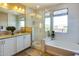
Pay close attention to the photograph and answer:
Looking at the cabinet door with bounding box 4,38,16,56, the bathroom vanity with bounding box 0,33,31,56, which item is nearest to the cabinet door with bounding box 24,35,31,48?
the bathroom vanity with bounding box 0,33,31,56

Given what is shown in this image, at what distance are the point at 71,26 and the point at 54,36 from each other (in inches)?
16.0

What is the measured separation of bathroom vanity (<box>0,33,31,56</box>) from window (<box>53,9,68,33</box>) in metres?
0.70

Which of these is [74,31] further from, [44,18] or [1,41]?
[1,41]

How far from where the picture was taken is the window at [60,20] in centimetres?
141

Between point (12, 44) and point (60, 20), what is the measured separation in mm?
1121

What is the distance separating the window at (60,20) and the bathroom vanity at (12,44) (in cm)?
70

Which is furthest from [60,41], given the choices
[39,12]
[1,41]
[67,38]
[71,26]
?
[1,41]

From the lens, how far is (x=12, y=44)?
5.33 feet

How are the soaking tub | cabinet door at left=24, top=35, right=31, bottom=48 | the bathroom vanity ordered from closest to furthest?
the bathroom vanity, the soaking tub, cabinet door at left=24, top=35, right=31, bottom=48

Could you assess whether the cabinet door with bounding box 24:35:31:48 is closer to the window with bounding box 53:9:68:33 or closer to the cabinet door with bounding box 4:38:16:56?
the cabinet door with bounding box 4:38:16:56

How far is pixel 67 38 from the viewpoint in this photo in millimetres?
1515

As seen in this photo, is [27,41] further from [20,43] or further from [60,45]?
[60,45]

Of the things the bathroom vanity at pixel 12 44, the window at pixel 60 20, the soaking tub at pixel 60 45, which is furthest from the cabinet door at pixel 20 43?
the window at pixel 60 20

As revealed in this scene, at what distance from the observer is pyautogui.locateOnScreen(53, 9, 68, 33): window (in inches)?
55.5
